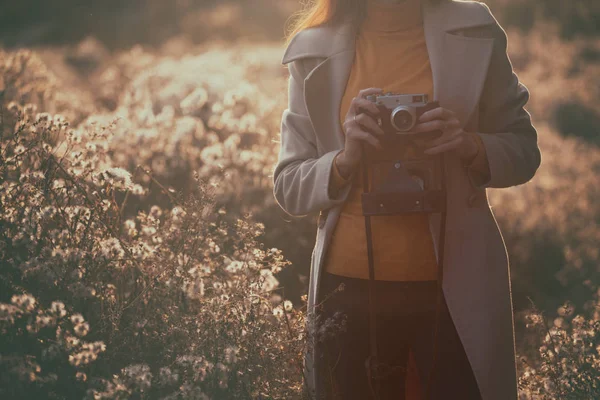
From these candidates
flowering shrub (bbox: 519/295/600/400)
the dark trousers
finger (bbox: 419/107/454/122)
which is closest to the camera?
finger (bbox: 419/107/454/122)

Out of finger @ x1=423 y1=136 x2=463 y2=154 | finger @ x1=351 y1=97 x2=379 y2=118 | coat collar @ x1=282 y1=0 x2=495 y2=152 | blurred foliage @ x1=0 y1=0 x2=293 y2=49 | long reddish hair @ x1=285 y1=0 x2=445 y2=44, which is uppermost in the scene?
blurred foliage @ x1=0 y1=0 x2=293 y2=49

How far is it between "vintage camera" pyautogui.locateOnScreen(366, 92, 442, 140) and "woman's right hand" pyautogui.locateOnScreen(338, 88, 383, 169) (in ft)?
0.07

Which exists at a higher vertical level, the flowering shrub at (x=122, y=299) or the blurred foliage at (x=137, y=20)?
the blurred foliage at (x=137, y=20)

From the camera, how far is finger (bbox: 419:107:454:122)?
2.52 meters

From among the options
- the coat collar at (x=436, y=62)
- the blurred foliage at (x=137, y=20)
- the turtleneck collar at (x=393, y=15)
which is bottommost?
the coat collar at (x=436, y=62)

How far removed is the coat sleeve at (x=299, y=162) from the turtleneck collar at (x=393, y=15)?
0.98ft

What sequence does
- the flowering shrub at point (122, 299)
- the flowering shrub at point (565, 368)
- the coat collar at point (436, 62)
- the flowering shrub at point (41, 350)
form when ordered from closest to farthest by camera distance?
the coat collar at point (436, 62), the flowering shrub at point (41, 350), the flowering shrub at point (122, 299), the flowering shrub at point (565, 368)

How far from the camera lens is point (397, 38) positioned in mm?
2850

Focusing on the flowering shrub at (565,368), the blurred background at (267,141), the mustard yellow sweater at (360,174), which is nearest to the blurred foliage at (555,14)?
the blurred background at (267,141)

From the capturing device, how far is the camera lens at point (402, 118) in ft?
8.30

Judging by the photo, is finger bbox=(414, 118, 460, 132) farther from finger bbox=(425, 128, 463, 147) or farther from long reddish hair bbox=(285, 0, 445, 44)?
long reddish hair bbox=(285, 0, 445, 44)

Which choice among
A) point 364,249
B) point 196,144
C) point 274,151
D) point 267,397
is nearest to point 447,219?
point 364,249

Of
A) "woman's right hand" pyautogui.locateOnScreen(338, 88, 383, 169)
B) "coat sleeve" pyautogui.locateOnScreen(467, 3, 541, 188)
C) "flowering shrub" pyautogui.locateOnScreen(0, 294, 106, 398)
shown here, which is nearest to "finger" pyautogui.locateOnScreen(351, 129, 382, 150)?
"woman's right hand" pyautogui.locateOnScreen(338, 88, 383, 169)

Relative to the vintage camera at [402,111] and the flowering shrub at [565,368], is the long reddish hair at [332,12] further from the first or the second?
the flowering shrub at [565,368]
